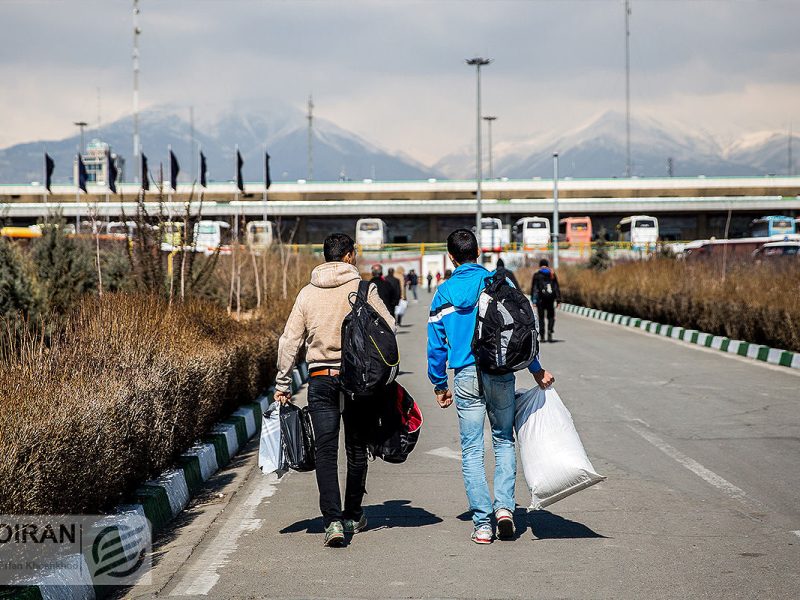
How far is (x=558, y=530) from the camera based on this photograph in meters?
7.12

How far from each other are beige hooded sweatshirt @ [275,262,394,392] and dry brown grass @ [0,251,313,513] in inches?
45.5

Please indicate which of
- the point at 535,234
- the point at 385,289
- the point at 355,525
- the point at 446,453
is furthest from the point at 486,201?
the point at 355,525

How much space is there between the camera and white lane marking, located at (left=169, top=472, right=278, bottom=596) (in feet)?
19.4

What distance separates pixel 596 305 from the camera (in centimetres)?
4153

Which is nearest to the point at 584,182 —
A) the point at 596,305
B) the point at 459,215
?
the point at 459,215

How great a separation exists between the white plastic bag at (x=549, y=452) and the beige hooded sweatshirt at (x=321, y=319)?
3.57ft

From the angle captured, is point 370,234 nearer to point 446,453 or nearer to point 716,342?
point 716,342

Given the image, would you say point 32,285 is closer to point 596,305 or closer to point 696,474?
point 696,474

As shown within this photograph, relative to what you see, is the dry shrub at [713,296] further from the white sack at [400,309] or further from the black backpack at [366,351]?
the black backpack at [366,351]

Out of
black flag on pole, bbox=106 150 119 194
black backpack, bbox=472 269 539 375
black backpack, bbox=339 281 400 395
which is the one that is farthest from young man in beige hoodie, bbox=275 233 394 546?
black flag on pole, bbox=106 150 119 194

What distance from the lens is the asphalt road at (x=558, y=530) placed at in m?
5.84

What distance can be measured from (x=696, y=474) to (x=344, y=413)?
11.5ft

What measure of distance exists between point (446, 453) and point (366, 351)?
3881mm

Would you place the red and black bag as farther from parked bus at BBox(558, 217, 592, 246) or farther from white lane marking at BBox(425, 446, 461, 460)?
parked bus at BBox(558, 217, 592, 246)
